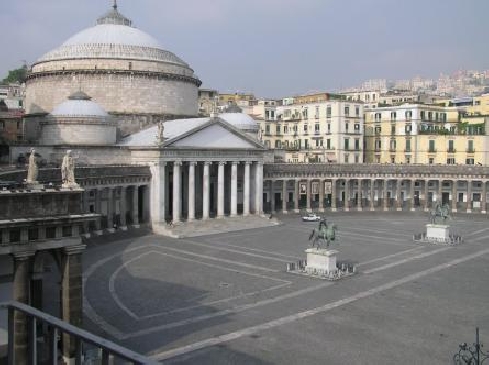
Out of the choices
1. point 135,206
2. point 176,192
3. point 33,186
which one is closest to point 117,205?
point 135,206

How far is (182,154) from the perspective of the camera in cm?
6781

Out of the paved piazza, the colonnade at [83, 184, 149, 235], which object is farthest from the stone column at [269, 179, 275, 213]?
the paved piazza

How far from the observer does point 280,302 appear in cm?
3625

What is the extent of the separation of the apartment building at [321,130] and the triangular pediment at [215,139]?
75.7ft

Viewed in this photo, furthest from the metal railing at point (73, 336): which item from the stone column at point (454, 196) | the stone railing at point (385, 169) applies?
the stone column at point (454, 196)

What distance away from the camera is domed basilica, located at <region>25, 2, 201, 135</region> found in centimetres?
7838

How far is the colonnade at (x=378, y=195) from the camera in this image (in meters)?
88.2

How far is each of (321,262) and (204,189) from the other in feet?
95.2

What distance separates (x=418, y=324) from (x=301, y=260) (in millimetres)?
17530

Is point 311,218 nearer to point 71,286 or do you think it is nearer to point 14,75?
point 71,286

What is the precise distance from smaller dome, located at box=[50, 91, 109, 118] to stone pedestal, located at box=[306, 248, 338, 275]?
120 feet

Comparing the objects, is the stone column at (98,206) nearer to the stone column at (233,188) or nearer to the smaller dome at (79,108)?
the smaller dome at (79,108)

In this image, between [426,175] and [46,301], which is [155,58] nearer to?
[426,175]

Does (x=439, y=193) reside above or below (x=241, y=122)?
below
